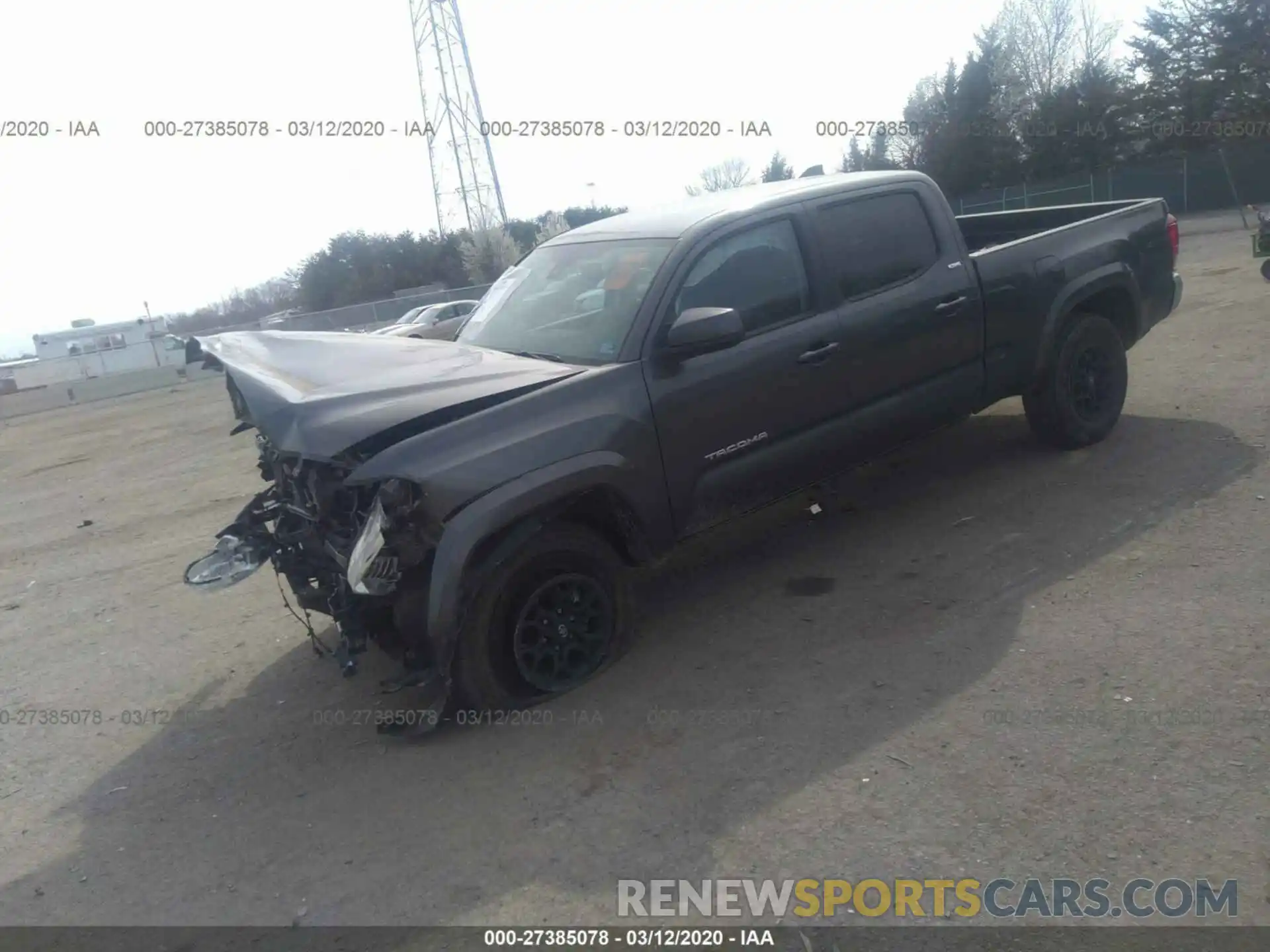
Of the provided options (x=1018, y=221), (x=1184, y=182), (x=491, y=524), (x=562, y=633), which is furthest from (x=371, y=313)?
(x=491, y=524)

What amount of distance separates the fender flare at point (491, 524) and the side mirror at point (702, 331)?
639 mm

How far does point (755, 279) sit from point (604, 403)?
1214mm

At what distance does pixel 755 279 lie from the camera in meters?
4.99

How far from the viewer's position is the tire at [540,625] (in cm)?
409

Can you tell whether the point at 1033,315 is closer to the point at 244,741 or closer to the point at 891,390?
the point at 891,390

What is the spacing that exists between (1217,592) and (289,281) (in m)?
61.0

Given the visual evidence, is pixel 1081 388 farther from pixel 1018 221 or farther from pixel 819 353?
pixel 819 353

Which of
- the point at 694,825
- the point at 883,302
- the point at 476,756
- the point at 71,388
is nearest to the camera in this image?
the point at 694,825

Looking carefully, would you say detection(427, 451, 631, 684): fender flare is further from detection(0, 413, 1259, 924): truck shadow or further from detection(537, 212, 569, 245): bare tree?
detection(537, 212, 569, 245): bare tree

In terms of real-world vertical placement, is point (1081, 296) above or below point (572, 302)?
below

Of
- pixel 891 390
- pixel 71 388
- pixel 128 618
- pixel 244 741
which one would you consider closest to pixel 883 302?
pixel 891 390

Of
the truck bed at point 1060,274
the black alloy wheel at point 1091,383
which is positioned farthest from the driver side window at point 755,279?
the black alloy wheel at point 1091,383

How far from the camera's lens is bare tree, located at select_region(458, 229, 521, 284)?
4256cm

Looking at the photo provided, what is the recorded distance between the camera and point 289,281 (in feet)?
195
